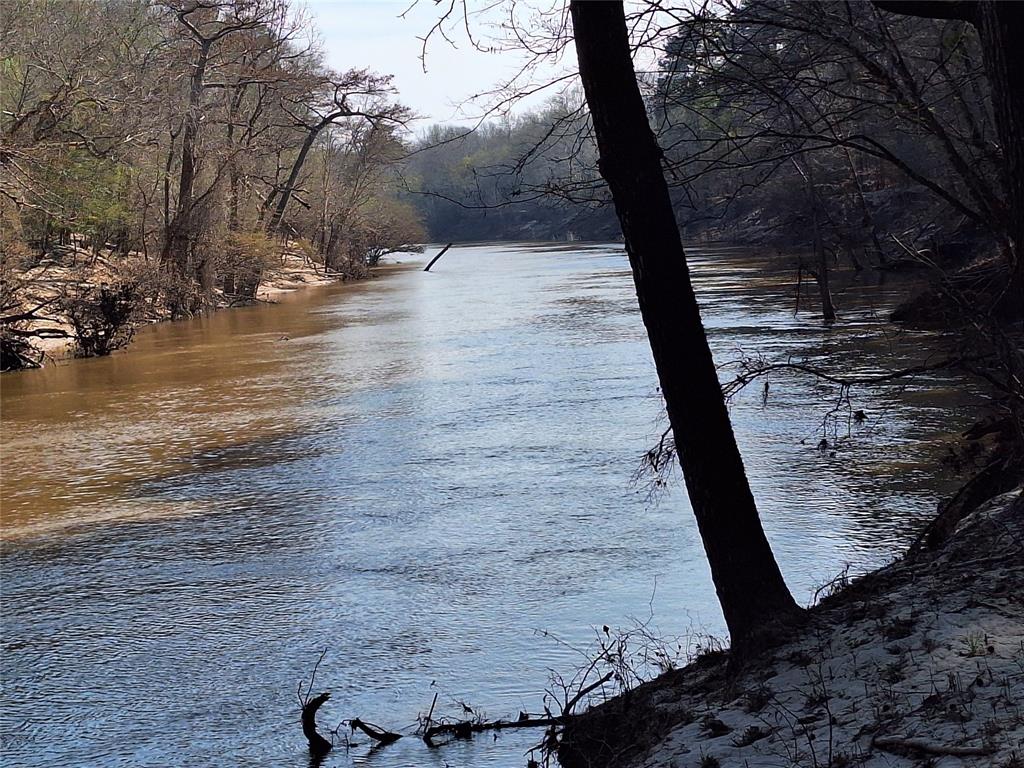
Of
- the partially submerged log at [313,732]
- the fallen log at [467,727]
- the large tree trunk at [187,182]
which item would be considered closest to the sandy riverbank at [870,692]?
the fallen log at [467,727]

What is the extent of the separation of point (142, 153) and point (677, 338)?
31.3m

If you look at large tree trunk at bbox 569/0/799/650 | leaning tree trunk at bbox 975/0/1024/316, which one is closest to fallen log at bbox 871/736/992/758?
large tree trunk at bbox 569/0/799/650

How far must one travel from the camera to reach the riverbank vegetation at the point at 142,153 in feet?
86.3

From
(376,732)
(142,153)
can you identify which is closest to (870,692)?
(376,732)

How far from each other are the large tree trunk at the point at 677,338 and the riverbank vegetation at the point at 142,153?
785 inches

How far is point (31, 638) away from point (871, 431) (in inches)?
329

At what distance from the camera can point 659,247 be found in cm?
548

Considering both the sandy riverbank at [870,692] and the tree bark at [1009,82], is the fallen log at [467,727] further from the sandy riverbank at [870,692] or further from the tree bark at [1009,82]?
the tree bark at [1009,82]

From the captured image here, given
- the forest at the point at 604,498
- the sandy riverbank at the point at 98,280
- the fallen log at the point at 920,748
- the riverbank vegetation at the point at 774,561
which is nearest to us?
the fallen log at the point at 920,748

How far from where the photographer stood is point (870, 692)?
442 centimetres

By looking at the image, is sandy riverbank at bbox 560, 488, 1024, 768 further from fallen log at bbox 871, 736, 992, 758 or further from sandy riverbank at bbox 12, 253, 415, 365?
sandy riverbank at bbox 12, 253, 415, 365

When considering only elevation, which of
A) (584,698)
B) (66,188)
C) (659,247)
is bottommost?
(584,698)

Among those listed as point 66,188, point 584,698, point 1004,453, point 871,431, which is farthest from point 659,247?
point 66,188

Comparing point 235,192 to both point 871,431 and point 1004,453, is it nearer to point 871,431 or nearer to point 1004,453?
point 871,431
